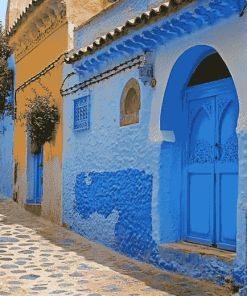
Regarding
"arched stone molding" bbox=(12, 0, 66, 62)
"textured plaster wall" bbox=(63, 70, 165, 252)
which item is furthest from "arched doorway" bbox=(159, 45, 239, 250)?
"arched stone molding" bbox=(12, 0, 66, 62)

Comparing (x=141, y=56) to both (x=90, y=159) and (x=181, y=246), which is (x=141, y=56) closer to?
(x=90, y=159)

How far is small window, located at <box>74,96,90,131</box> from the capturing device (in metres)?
7.70

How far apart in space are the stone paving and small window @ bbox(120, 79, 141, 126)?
84.0 inches

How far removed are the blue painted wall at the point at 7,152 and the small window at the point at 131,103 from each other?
6668mm

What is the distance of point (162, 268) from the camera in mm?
5336

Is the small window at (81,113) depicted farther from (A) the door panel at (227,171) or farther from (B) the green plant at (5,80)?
(B) the green plant at (5,80)

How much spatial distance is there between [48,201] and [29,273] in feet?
13.4

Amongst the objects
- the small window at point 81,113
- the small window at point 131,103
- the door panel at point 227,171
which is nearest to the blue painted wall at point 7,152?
the small window at point 81,113

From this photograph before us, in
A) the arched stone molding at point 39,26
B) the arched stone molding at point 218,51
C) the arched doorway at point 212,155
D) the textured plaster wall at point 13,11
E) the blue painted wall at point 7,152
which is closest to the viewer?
the arched stone molding at point 218,51

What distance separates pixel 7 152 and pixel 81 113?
5937mm

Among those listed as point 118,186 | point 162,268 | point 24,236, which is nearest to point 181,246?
point 162,268

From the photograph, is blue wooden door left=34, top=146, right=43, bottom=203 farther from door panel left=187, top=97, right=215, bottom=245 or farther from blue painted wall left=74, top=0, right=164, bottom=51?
door panel left=187, top=97, right=215, bottom=245

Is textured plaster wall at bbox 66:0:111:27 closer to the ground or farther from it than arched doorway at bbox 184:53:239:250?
farther from it

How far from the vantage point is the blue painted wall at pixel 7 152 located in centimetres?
1249
